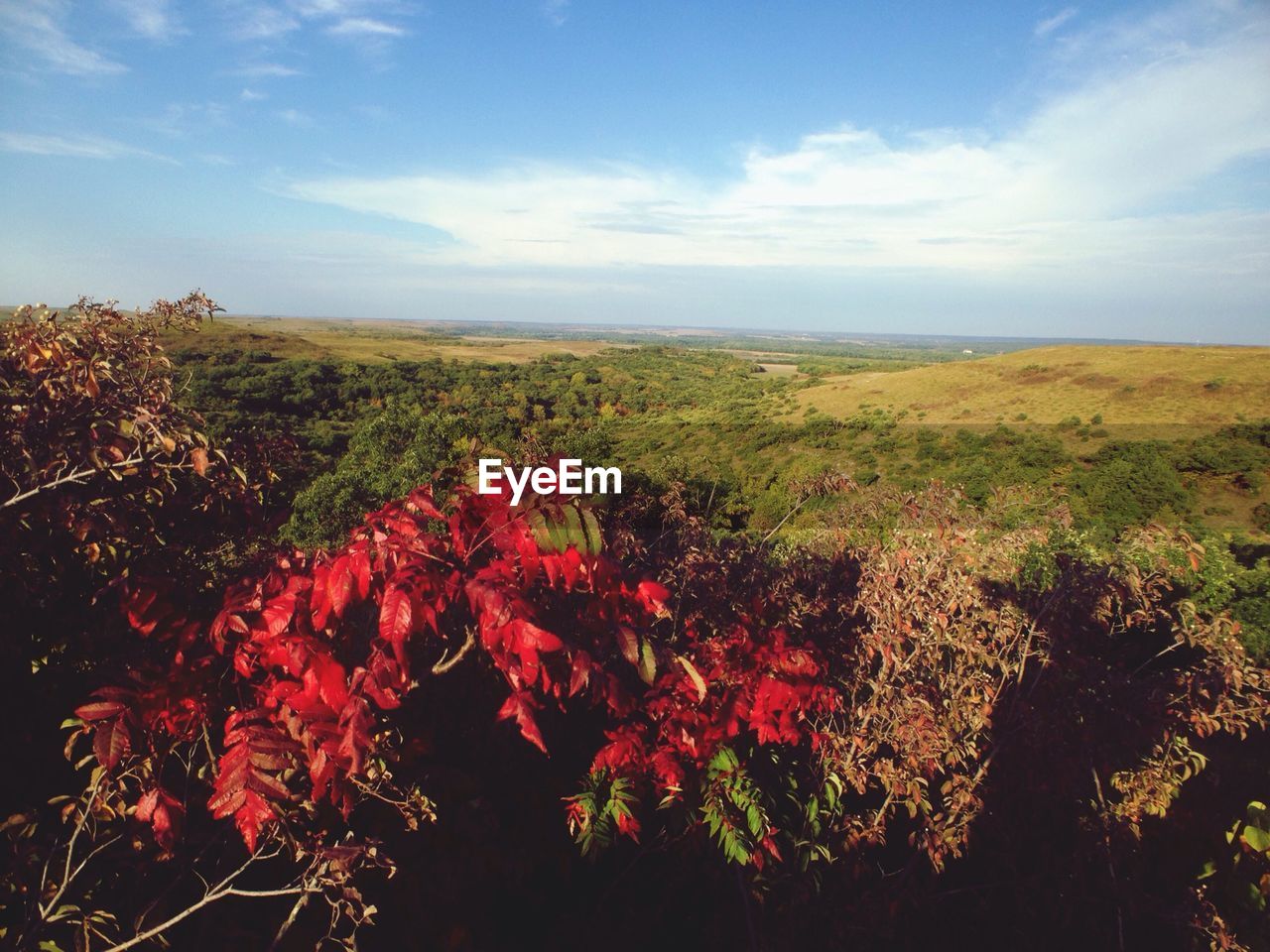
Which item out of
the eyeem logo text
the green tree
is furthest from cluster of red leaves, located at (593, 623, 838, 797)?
the green tree

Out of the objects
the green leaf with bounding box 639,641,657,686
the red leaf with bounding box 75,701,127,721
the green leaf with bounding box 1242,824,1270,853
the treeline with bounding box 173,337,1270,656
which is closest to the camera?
the red leaf with bounding box 75,701,127,721

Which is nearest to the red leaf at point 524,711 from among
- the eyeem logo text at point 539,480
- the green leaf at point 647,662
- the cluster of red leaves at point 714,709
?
the green leaf at point 647,662

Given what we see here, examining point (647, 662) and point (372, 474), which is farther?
point (372, 474)

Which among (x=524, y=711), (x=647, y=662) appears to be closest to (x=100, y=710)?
(x=524, y=711)

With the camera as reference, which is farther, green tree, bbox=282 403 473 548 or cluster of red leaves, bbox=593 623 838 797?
green tree, bbox=282 403 473 548

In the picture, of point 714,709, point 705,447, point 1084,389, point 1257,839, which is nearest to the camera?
point 1257,839

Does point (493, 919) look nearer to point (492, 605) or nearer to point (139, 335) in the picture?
point (492, 605)

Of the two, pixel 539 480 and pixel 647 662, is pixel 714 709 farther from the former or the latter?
pixel 539 480

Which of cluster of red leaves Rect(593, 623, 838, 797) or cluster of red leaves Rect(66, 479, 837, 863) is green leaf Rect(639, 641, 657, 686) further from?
cluster of red leaves Rect(593, 623, 838, 797)
